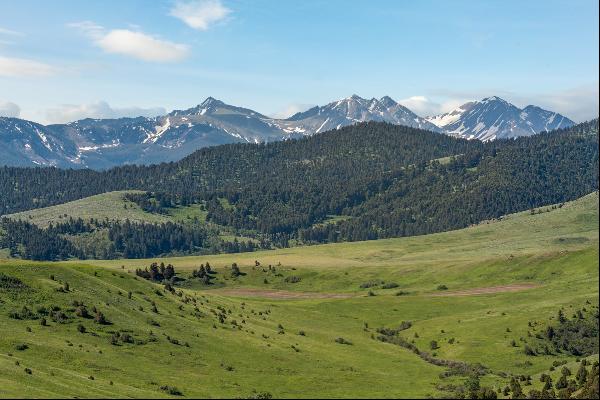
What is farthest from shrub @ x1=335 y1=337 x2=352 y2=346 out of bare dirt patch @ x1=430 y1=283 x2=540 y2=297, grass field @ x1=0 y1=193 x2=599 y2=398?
bare dirt patch @ x1=430 y1=283 x2=540 y2=297

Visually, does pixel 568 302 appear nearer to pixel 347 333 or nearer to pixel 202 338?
pixel 347 333

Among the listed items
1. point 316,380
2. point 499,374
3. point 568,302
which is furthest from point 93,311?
point 568,302

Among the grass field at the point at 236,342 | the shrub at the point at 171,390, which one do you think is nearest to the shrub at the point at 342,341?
the grass field at the point at 236,342

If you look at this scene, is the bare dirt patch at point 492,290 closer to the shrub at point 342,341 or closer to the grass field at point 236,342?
the grass field at point 236,342

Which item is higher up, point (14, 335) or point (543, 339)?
point (14, 335)

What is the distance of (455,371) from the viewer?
10744cm

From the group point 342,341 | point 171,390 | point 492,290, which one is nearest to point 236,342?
point 342,341

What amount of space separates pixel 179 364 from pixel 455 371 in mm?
42512

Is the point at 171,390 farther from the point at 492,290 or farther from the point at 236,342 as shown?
the point at 492,290

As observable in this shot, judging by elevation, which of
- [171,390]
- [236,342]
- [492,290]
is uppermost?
[171,390]

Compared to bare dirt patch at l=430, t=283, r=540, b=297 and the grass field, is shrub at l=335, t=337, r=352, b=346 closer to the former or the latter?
the grass field

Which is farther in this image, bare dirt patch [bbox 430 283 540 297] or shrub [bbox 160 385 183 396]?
bare dirt patch [bbox 430 283 540 297]

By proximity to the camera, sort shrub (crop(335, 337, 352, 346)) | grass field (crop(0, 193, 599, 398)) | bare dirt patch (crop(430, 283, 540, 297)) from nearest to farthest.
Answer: grass field (crop(0, 193, 599, 398)) < shrub (crop(335, 337, 352, 346)) < bare dirt patch (crop(430, 283, 540, 297))

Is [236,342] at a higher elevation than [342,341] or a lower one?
higher
